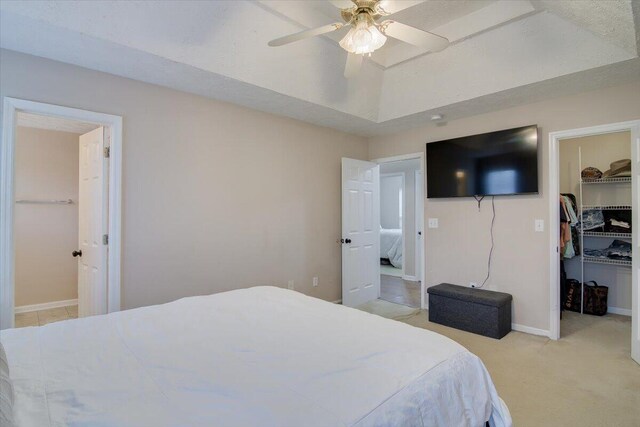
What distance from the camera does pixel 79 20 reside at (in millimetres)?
1975

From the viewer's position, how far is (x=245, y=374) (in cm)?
111

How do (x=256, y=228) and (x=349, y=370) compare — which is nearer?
(x=349, y=370)

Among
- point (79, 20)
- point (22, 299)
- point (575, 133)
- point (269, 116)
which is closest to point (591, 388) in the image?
point (575, 133)

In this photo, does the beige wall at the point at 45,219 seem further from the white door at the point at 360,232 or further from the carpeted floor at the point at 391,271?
the carpeted floor at the point at 391,271

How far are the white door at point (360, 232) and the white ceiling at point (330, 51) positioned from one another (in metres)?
0.95

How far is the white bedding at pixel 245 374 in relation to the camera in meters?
0.90

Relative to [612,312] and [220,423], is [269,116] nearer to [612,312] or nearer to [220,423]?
[220,423]

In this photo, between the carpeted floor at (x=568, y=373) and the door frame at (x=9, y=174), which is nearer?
the carpeted floor at (x=568, y=373)

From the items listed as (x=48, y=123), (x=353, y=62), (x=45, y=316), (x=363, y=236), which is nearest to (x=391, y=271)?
(x=363, y=236)

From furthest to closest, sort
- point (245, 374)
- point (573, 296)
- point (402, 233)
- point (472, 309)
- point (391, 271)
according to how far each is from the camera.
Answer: point (391, 271) < point (402, 233) < point (573, 296) < point (472, 309) < point (245, 374)

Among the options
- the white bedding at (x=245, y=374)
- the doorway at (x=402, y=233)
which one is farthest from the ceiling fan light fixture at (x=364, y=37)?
the doorway at (x=402, y=233)

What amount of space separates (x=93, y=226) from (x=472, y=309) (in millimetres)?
3713

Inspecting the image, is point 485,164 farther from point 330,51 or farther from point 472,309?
point 330,51

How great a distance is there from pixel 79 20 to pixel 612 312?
5.99 meters
